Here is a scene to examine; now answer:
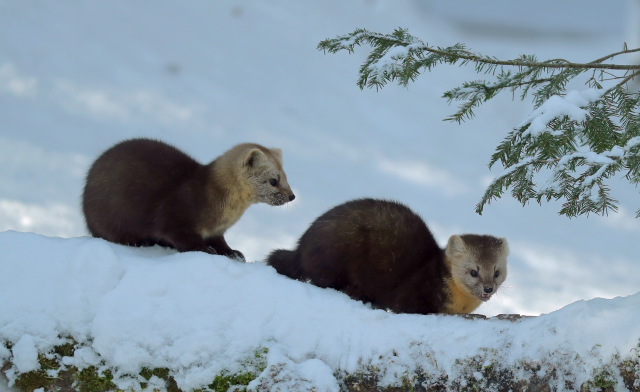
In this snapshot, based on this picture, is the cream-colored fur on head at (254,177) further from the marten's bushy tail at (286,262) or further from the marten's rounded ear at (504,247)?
the marten's rounded ear at (504,247)

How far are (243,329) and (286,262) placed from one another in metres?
1.65

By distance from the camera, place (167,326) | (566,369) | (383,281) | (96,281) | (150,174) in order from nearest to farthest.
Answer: (566,369) → (167,326) → (96,281) → (383,281) → (150,174)

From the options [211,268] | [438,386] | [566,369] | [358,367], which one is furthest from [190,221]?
[566,369]

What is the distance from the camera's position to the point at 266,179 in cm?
559

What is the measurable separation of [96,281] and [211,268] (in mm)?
807

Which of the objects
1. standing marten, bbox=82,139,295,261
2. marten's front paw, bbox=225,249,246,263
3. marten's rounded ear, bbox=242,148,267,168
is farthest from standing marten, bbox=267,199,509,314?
marten's rounded ear, bbox=242,148,267,168

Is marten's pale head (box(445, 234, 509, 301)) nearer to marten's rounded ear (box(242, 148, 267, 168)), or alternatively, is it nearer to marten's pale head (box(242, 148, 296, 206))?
marten's pale head (box(242, 148, 296, 206))

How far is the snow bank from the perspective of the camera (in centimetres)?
361

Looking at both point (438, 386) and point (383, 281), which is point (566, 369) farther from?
point (383, 281)

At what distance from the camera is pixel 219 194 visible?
5422 mm

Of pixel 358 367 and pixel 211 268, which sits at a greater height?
pixel 211 268

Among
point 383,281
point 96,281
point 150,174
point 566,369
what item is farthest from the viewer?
point 150,174

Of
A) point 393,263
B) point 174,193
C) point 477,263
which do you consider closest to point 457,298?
point 477,263

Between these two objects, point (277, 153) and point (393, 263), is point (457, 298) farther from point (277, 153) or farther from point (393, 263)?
point (277, 153)
